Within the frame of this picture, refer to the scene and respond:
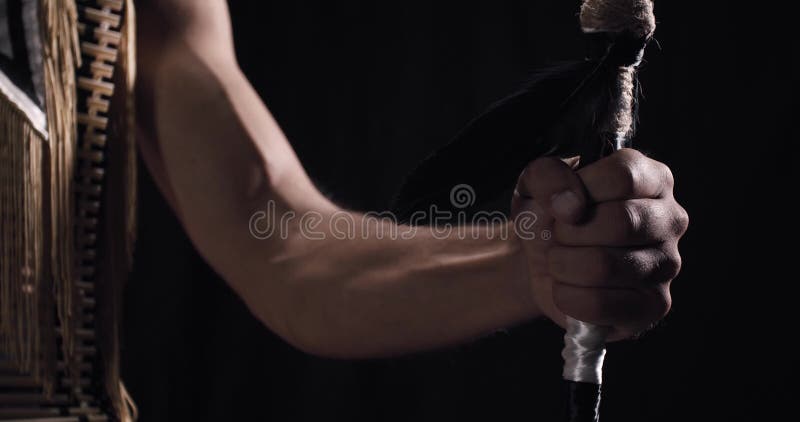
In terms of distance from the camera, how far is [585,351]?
68 cm

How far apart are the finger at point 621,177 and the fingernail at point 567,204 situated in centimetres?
2

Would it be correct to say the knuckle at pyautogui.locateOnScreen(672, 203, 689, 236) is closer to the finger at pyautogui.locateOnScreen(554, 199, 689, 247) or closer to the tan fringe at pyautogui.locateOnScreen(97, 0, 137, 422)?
the finger at pyautogui.locateOnScreen(554, 199, 689, 247)

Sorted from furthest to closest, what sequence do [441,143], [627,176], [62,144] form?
[441,143], [62,144], [627,176]

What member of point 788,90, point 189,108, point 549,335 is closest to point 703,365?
point 549,335

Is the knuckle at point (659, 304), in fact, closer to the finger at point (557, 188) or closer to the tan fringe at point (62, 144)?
the finger at point (557, 188)

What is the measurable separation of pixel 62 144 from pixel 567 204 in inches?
21.9

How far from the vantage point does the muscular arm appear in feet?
2.64

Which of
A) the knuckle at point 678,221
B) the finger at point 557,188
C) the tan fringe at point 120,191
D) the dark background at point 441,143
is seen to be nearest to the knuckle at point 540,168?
the finger at point 557,188

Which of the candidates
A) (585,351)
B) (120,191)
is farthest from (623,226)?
(120,191)

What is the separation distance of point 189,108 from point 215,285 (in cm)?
109

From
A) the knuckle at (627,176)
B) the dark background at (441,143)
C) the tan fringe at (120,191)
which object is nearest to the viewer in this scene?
the knuckle at (627,176)

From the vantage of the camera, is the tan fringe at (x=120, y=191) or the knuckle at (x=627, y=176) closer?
the knuckle at (x=627, y=176)

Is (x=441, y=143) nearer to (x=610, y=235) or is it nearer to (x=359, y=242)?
(x=359, y=242)

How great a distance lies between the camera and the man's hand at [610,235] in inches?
24.7
